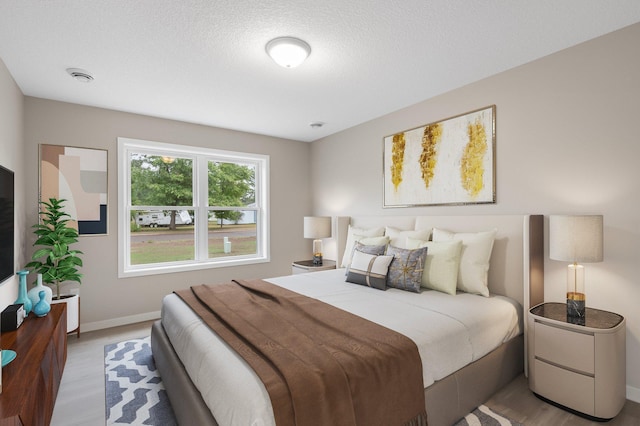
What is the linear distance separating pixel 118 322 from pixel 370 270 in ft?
9.94

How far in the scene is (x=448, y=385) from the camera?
1.81 metres

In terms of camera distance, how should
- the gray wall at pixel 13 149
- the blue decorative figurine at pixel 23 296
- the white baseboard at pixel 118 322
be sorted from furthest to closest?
the white baseboard at pixel 118 322, the gray wall at pixel 13 149, the blue decorative figurine at pixel 23 296

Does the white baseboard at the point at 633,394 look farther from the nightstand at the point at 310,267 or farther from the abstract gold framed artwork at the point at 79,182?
the abstract gold framed artwork at the point at 79,182

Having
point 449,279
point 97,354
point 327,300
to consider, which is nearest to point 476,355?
point 449,279

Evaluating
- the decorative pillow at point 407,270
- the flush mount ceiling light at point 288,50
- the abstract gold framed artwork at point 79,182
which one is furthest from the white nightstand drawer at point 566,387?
the abstract gold framed artwork at point 79,182

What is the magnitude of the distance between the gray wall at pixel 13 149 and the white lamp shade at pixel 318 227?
3.10 m

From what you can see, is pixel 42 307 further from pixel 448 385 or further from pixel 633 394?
pixel 633 394

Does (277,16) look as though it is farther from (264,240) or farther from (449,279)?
(264,240)

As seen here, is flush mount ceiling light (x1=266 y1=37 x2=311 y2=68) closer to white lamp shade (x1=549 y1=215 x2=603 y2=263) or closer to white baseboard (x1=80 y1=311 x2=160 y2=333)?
white lamp shade (x1=549 y1=215 x2=603 y2=263)

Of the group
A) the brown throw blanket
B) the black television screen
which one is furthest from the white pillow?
the black television screen

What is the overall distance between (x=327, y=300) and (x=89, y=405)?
178 centimetres

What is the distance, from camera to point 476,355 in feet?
6.60

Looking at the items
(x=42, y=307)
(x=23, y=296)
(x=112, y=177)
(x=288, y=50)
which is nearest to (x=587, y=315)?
(x=288, y=50)

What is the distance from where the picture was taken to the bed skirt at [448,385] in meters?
1.62
